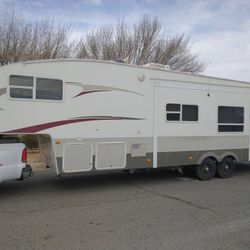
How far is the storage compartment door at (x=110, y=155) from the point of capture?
8.31 m

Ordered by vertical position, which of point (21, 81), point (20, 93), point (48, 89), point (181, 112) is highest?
A: point (21, 81)

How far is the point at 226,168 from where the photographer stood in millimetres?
10406

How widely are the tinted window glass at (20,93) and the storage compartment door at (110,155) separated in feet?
6.46

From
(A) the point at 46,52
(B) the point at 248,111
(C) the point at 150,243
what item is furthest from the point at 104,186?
(A) the point at 46,52

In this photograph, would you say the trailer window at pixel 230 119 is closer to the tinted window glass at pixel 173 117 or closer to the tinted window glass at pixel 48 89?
the tinted window glass at pixel 173 117

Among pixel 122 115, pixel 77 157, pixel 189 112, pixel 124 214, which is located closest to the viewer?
pixel 124 214

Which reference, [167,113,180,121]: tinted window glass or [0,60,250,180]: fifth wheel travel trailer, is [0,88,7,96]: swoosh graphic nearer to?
[0,60,250,180]: fifth wheel travel trailer

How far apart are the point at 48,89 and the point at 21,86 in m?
0.59

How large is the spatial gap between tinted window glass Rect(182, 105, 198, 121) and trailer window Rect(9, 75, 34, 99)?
410cm

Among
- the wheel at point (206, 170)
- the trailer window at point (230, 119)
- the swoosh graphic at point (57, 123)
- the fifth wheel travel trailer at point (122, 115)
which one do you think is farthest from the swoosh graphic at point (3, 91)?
the trailer window at point (230, 119)

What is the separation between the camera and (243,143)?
35.0 feet

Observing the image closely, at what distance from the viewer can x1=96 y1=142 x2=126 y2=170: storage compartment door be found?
27.3 feet

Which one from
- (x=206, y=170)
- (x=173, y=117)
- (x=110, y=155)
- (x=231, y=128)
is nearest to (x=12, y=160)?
(x=110, y=155)

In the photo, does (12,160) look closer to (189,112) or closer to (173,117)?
(173,117)
